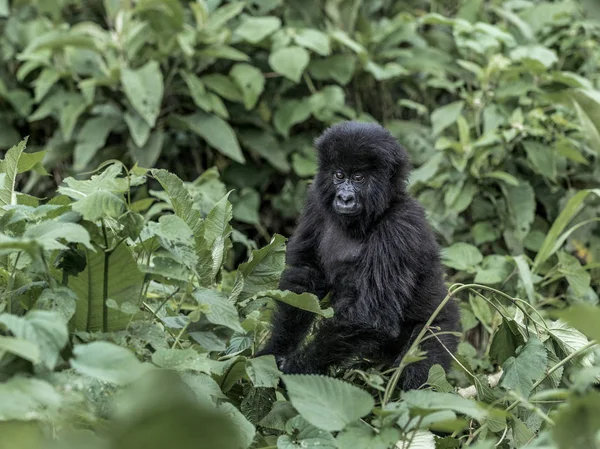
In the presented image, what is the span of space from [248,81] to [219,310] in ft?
11.3

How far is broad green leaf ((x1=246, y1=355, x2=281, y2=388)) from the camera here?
2.42m

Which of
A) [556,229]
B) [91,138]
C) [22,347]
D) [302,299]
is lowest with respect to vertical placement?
[91,138]

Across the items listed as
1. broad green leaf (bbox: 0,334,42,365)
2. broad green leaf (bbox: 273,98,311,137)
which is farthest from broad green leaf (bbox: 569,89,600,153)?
broad green leaf (bbox: 0,334,42,365)

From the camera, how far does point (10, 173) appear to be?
2621mm

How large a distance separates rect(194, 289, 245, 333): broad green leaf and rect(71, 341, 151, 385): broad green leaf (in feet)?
1.93

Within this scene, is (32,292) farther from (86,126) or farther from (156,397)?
(86,126)

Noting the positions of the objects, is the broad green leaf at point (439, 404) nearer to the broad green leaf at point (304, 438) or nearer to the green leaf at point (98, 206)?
the broad green leaf at point (304, 438)

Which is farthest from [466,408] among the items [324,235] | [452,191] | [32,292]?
[452,191]

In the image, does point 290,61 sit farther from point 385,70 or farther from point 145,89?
point 145,89

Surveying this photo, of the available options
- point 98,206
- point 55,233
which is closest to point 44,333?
point 55,233

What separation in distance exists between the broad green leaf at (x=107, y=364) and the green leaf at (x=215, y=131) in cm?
375

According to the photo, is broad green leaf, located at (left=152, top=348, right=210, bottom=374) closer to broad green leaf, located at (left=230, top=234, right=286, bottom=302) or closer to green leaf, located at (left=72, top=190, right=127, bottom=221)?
green leaf, located at (left=72, top=190, right=127, bottom=221)

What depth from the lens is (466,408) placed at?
6.22ft

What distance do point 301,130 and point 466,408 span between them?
4.34m
